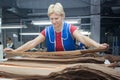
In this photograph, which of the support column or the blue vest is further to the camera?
the support column

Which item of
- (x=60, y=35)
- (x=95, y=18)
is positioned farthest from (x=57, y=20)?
(x=95, y=18)

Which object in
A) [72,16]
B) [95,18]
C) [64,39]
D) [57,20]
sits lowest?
[64,39]

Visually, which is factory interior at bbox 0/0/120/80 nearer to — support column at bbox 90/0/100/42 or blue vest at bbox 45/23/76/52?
support column at bbox 90/0/100/42

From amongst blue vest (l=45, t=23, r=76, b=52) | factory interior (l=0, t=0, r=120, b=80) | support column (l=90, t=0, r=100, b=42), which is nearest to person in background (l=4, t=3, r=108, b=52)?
blue vest (l=45, t=23, r=76, b=52)

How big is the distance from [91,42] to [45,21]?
34.6 ft

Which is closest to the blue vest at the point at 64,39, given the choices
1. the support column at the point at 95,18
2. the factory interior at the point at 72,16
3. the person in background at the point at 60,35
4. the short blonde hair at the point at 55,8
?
the person in background at the point at 60,35

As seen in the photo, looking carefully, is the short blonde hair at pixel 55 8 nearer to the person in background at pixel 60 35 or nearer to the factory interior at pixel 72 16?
the person in background at pixel 60 35

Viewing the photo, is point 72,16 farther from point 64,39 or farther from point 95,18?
point 64,39

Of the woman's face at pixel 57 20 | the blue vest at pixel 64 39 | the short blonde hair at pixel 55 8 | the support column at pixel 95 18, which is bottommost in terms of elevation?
the blue vest at pixel 64 39

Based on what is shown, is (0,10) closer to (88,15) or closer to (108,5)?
(88,15)

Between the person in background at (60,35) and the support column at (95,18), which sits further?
the support column at (95,18)

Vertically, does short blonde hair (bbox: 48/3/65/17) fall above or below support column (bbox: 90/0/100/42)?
below

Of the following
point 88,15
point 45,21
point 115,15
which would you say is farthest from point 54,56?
point 115,15

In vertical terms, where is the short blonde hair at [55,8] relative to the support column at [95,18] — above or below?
below
